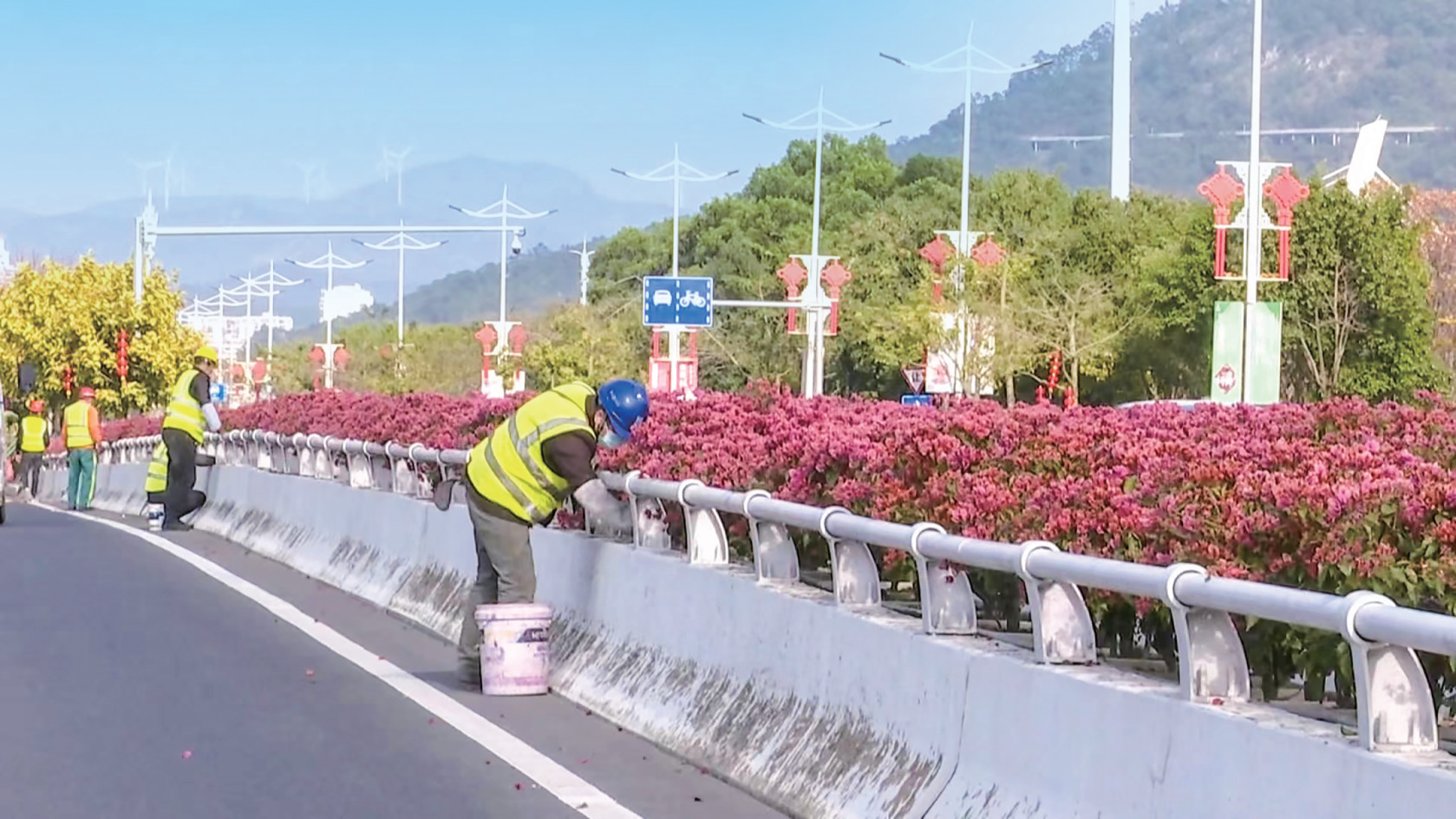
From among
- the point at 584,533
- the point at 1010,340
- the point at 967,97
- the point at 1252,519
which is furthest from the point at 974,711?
the point at 967,97

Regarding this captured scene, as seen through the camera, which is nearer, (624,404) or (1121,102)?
(624,404)

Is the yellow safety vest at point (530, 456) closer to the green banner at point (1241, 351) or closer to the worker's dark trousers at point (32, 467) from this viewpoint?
the green banner at point (1241, 351)

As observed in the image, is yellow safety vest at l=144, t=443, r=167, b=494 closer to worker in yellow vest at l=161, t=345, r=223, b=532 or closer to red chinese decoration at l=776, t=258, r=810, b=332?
worker in yellow vest at l=161, t=345, r=223, b=532

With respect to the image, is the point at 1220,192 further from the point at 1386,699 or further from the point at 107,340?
the point at 1386,699

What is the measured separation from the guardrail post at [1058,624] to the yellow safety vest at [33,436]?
3594 cm

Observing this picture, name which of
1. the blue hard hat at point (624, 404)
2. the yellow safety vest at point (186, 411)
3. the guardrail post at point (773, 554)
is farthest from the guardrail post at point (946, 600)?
the yellow safety vest at point (186, 411)

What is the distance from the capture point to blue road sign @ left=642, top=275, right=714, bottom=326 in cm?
6531

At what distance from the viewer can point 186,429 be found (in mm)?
27094

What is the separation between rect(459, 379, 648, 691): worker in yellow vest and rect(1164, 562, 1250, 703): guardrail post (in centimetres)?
616

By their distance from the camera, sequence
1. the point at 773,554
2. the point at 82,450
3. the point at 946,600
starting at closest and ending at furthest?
the point at 946,600, the point at 773,554, the point at 82,450

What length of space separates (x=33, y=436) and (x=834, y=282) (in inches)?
1542

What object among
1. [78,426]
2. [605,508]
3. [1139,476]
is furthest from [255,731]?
[78,426]

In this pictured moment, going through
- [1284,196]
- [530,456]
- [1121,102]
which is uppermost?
[1121,102]

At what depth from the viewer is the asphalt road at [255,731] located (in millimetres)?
9492
